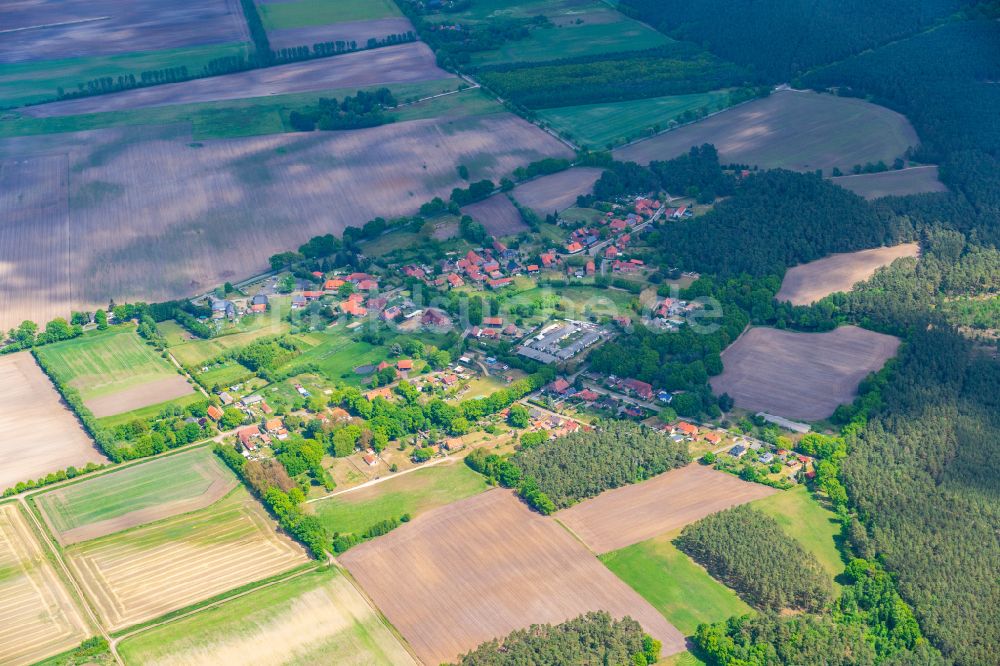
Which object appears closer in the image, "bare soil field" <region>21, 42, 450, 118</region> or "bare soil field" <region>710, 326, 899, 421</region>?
"bare soil field" <region>710, 326, 899, 421</region>

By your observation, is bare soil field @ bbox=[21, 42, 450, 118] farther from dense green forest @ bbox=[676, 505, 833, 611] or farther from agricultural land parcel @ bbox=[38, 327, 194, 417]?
dense green forest @ bbox=[676, 505, 833, 611]

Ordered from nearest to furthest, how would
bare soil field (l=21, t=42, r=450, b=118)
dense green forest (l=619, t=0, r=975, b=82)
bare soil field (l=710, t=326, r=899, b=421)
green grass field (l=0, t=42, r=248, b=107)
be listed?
1. bare soil field (l=710, t=326, r=899, b=421)
2. bare soil field (l=21, t=42, r=450, b=118)
3. green grass field (l=0, t=42, r=248, b=107)
4. dense green forest (l=619, t=0, r=975, b=82)

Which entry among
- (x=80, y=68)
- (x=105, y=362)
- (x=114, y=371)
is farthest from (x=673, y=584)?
(x=80, y=68)

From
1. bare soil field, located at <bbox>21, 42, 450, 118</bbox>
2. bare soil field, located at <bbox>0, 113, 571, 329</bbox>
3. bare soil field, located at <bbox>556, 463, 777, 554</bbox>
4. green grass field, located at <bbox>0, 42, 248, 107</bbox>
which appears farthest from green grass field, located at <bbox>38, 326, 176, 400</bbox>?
green grass field, located at <bbox>0, 42, 248, 107</bbox>

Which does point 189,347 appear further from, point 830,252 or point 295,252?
point 830,252

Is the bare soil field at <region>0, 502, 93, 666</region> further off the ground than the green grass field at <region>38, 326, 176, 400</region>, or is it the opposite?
the green grass field at <region>38, 326, 176, 400</region>

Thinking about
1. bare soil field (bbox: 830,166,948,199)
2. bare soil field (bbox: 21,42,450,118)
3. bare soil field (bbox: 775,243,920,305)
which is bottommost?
bare soil field (bbox: 775,243,920,305)

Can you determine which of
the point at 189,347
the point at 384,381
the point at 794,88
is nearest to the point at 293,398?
the point at 384,381

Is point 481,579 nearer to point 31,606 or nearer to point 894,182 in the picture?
point 31,606
